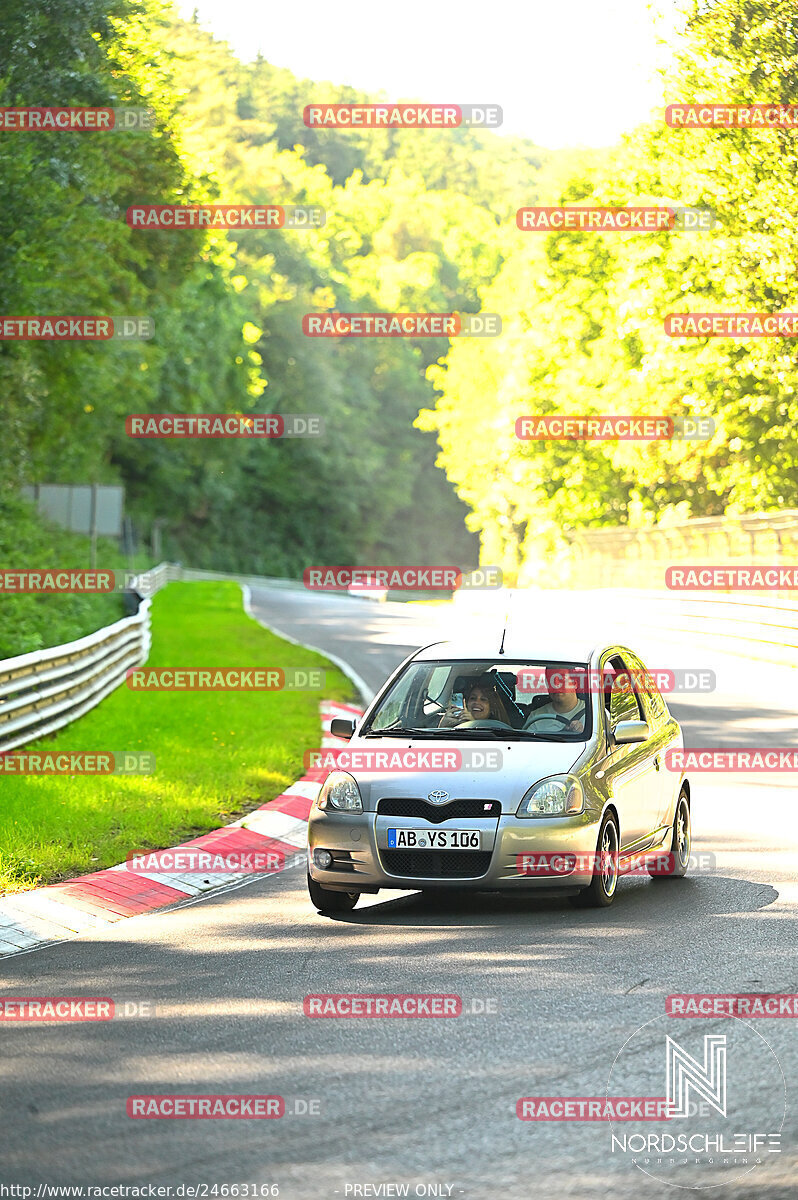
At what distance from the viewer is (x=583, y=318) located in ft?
195

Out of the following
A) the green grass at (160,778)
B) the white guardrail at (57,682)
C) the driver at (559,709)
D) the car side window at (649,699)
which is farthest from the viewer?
the white guardrail at (57,682)

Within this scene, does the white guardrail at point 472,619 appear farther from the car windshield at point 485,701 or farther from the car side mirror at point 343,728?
the car windshield at point 485,701

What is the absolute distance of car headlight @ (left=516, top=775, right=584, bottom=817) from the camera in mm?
9070

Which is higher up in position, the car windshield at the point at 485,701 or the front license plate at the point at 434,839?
the car windshield at the point at 485,701

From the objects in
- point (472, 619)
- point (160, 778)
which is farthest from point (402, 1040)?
point (472, 619)

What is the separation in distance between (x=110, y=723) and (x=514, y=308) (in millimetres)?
54888

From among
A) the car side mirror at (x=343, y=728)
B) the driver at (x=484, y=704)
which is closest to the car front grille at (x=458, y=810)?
the driver at (x=484, y=704)

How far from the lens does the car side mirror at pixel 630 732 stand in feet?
31.4

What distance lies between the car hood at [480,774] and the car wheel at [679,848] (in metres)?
1.60

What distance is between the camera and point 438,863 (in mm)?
9070

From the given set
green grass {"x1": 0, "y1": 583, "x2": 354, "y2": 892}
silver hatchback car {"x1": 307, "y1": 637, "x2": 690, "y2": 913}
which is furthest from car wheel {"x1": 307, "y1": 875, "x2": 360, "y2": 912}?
green grass {"x1": 0, "y1": 583, "x2": 354, "y2": 892}

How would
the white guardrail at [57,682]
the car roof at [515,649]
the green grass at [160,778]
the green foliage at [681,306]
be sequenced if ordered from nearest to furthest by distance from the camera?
the car roof at [515,649] → the green grass at [160,778] → the white guardrail at [57,682] → the green foliage at [681,306]

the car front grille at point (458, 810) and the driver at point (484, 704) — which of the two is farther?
the driver at point (484, 704)

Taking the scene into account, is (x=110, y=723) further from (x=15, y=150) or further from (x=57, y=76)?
(x=57, y=76)
